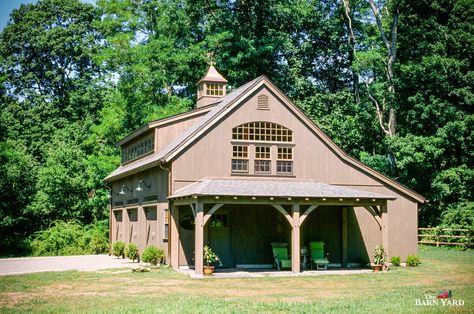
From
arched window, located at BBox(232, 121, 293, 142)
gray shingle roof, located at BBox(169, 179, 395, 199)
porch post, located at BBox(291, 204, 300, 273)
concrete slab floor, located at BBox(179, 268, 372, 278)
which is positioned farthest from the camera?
arched window, located at BBox(232, 121, 293, 142)

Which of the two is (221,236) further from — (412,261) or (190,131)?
(412,261)

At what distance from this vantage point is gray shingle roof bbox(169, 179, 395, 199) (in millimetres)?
21750

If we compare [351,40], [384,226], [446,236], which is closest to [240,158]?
[384,226]

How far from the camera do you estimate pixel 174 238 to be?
2378 cm

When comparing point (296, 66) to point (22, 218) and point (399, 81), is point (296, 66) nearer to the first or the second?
point (399, 81)

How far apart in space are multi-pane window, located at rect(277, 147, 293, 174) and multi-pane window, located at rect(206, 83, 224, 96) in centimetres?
838

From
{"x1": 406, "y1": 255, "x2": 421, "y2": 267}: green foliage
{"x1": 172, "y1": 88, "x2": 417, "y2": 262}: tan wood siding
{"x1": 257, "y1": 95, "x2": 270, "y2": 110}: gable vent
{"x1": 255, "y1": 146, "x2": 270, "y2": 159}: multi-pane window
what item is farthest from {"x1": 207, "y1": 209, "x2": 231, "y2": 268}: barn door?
{"x1": 406, "y1": 255, "x2": 421, "y2": 267}: green foliage

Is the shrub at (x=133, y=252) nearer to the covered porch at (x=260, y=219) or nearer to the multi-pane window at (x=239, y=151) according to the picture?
the covered porch at (x=260, y=219)

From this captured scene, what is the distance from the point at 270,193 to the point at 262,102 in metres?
4.90

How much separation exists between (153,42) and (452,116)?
67.5 feet

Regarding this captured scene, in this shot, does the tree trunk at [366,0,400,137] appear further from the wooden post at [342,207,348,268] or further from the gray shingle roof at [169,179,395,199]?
the gray shingle roof at [169,179,395,199]

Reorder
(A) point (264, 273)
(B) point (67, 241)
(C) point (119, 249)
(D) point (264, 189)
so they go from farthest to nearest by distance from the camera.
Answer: (B) point (67, 241) < (C) point (119, 249) < (D) point (264, 189) < (A) point (264, 273)

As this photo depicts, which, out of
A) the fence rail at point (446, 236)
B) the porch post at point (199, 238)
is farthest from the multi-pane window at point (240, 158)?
the fence rail at point (446, 236)

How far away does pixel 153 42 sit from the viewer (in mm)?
41469
